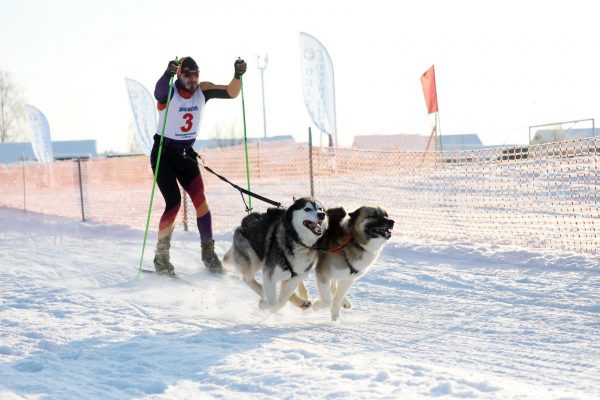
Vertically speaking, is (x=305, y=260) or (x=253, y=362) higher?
(x=305, y=260)

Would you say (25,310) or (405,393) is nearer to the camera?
(405,393)

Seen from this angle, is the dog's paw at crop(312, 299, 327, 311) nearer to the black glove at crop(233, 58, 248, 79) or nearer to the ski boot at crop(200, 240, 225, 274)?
the ski boot at crop(200, 240, 225, 274)

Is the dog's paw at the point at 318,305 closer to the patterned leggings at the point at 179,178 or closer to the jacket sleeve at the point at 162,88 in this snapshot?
the patterned leggings at the point at 179,178

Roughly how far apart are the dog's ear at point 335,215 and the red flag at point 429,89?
17227 millimetres

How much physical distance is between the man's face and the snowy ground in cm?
186

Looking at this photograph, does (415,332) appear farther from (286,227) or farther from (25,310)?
(25,310)

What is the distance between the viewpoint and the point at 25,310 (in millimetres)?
5172

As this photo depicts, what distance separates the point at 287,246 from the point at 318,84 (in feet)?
44.6

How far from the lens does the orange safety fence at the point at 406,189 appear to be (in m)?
9.97

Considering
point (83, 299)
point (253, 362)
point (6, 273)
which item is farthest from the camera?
point (6, 273)

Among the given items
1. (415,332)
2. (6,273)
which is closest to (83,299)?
(6,273)

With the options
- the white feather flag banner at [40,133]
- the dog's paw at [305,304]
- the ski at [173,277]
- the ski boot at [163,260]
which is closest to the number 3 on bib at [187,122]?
the ski boot at [163,260]

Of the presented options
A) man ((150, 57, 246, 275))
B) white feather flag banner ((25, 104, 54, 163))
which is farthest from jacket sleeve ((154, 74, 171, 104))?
white feather flag banner ((25, 104, 54, 163))

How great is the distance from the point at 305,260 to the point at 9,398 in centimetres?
223
